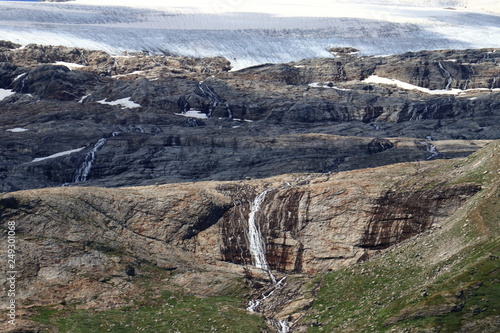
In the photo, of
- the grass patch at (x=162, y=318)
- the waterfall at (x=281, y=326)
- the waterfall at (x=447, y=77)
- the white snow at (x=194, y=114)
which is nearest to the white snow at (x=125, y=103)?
the white snow at (x=194, y=114)

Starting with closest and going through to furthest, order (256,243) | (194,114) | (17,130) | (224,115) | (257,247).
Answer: (257,247) < (256,243) < (17,130) < (194,114) < (224,115)

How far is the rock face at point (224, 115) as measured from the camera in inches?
4262

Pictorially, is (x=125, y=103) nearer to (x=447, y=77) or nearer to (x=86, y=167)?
(x=86, y=167)

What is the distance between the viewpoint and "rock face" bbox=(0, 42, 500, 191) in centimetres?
10825

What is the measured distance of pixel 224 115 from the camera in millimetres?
148500

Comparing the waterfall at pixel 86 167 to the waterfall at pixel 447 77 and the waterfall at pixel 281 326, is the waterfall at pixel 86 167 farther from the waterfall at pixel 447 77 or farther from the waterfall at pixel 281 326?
the waterfall at pixel 447 77

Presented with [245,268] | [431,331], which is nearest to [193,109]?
[245,268]

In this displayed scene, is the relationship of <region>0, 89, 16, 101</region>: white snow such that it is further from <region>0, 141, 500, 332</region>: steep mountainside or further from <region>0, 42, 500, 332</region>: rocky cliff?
<region>0, 141, 500, 332</region>: steep mountainside

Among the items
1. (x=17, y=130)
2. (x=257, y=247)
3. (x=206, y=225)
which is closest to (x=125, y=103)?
(x=17, y=130)

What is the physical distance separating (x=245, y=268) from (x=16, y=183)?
204 ft

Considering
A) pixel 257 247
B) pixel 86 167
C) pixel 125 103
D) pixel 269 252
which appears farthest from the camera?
pixel 125 103

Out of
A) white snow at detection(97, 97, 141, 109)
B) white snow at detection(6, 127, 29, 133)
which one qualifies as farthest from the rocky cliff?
white snow at detection(97, 97, 141, 109)

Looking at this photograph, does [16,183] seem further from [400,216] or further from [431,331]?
[431,331]

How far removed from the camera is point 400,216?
5288 cm
